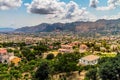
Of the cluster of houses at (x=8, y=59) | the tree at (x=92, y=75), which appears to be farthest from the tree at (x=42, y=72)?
the cluster of houses at (x=8, y=59)

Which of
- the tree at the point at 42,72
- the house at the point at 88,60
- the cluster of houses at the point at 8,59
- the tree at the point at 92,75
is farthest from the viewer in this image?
the cluster of houses at the point at 8,59

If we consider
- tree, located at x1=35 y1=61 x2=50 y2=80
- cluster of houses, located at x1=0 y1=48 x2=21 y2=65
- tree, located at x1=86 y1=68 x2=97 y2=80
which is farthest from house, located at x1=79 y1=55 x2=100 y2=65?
tree, located at x1=86 y1=68 x2=97 y2=80

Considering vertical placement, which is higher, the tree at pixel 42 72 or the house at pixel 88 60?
the tree at pixel 42 72

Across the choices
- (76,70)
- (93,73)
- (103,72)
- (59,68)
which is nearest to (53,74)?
(59,68)

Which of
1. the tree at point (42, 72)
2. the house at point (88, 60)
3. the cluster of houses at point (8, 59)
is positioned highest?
the tree at point (42, 72)

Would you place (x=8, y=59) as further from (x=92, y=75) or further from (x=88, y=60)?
(x=92, y=75)

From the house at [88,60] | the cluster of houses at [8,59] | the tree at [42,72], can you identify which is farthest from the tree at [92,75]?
the cluster of houses at [8,59]

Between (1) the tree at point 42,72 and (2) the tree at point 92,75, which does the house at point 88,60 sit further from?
(2) the tree at point 92,75

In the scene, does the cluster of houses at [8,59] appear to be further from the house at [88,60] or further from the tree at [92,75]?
the tree at [92,75]

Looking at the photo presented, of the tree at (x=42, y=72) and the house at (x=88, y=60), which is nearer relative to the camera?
the tree at (x=42, y=72)

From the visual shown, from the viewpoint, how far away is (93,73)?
5284 centimetres

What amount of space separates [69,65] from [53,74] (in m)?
4.72

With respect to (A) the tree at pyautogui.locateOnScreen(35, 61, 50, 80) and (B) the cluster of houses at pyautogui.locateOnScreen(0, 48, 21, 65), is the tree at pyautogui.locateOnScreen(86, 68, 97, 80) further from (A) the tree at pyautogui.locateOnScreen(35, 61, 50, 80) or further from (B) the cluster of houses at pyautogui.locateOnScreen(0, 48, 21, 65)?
(B) the cluster of houses at pyautogui.locateOnScreen(0, 48, 21, 65)

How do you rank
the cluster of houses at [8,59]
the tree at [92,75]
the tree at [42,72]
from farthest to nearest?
the cluster of houses at [8,59] < the tree at [42,72] < the tree at [92,75]
